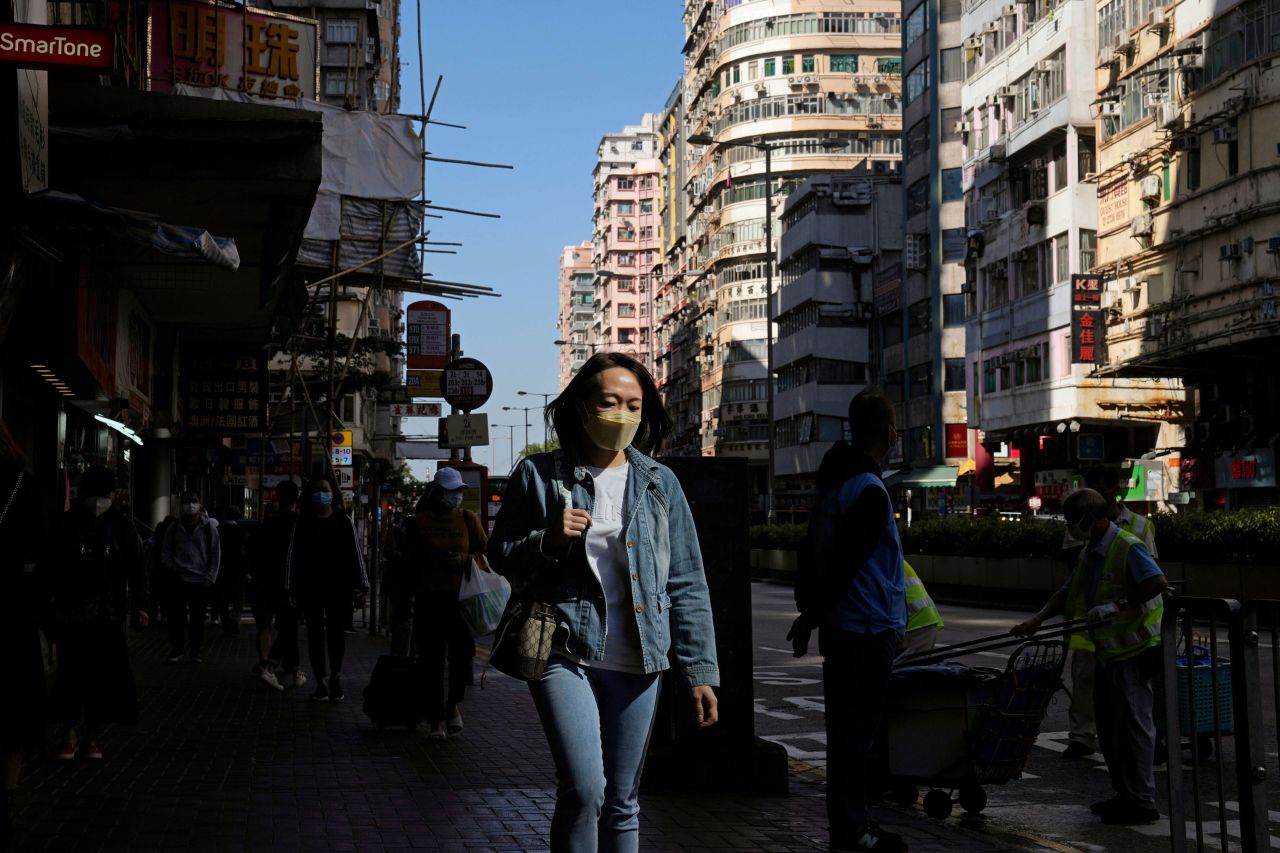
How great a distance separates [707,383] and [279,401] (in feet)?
229

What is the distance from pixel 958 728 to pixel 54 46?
Result: 5.64 meters

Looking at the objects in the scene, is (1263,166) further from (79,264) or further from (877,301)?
(877,301)

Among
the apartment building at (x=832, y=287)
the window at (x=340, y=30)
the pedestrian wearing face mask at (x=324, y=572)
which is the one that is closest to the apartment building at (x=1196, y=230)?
the window at (x=340, y=30)

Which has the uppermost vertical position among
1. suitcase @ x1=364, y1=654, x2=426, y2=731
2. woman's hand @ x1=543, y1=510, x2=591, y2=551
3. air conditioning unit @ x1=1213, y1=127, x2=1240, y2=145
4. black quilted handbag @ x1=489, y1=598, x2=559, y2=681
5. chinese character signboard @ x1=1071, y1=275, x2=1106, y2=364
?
air conditioning unit @ x1=1213, y1=127, x2=1240, y2=145

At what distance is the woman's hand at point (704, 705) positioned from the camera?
5.04 meters

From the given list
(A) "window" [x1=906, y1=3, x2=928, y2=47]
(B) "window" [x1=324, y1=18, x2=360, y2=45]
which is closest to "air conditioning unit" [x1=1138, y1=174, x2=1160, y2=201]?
(A) "window" [x1=906, y1=3, x2=928, y2=47]

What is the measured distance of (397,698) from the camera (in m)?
11.9

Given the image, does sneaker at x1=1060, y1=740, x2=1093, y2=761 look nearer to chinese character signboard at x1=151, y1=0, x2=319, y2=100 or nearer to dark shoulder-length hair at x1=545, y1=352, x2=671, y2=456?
dark shoulder-length hair at x1=545, y1=352, x2=671, y2=456

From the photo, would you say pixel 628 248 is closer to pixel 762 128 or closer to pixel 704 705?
pixel 762 128

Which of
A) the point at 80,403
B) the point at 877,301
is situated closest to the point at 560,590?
the point at 80,403

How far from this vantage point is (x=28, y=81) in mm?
10672

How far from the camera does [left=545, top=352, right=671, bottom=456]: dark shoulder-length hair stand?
5.28 meters

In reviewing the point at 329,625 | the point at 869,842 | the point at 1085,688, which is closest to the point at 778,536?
the point at 329,625

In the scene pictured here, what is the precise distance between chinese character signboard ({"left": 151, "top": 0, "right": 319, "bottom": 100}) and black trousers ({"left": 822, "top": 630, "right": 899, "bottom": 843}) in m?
14.2
